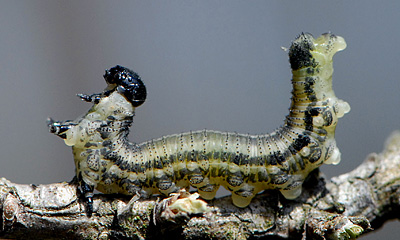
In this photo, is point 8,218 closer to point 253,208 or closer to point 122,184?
point 122,184

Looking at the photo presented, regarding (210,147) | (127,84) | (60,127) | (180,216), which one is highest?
(127,84)

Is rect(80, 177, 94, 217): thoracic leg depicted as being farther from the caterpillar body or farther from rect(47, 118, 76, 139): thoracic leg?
rect(47, 118, 76, 139): thoracic leg

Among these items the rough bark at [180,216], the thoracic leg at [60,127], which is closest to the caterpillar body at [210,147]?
the thoracic leg at [60,127]

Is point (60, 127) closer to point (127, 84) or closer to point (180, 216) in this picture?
point (127, 84)

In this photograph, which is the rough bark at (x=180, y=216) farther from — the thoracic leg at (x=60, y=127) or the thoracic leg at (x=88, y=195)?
the thoracic leg at (x=60, y=127)

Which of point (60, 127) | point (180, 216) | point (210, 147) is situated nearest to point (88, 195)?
point (60, 127)

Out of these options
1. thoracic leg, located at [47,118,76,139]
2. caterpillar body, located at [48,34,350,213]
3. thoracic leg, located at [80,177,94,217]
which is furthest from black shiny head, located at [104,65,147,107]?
thoracic leg, located at [80,177,94,217]
